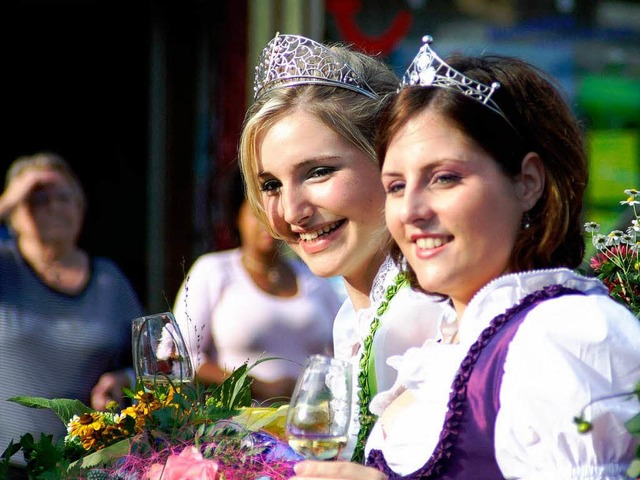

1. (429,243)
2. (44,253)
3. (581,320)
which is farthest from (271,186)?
(44,253)

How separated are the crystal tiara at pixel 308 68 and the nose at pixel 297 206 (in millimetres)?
304

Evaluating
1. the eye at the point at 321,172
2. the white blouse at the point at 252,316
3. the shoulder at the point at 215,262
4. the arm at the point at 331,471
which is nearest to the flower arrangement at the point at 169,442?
the arm at the point at 331,471

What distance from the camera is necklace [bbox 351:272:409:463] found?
2.21 m

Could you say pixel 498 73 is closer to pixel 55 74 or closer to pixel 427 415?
pixel 427 415

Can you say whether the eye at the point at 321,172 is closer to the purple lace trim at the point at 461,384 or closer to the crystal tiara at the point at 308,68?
the crystal tiara at the point at 308,68

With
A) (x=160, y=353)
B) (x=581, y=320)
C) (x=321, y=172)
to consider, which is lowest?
(x=160, y=353)

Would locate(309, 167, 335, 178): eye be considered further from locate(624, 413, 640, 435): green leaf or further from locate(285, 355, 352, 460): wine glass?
locate(624, 413, 640, 435): green leaf

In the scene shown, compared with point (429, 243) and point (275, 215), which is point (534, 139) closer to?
point (429, 243)

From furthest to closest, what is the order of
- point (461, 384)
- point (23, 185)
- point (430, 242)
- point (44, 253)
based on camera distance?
point (23, 185) → point (44, 253) → point (430, 242) → point (461, 384)

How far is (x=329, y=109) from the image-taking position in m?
2.51

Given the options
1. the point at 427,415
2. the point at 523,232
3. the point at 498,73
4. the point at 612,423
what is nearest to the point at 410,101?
the point at 498,73

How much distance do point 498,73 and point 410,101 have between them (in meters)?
0.17

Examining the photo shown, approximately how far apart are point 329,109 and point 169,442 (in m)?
0.95

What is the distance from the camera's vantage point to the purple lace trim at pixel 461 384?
1.72 m
